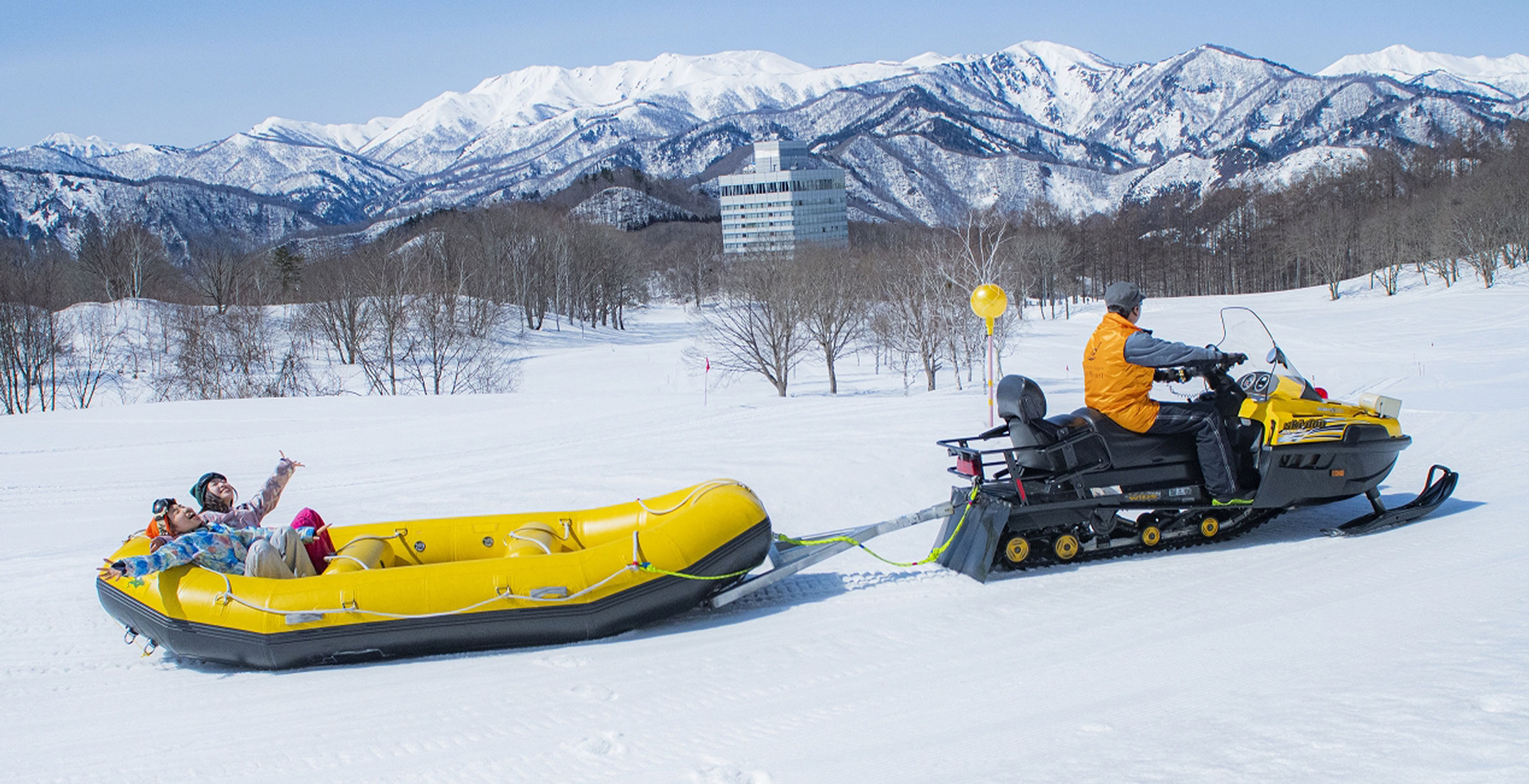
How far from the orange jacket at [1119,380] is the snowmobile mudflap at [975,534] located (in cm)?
107

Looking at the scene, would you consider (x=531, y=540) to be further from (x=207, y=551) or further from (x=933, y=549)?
(x=933, y=549)

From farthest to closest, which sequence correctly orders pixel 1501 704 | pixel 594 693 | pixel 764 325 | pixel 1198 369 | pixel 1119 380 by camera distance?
pixel 764 325 → pixel 1198 369 → pixel 1119 380 → pixel 594 693 → pixel 1501 704

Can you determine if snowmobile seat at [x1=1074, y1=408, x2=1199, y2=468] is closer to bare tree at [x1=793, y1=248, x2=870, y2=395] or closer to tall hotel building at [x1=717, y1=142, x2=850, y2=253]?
bare tree at [x1=793, y1=248, x2=870, y2=395]

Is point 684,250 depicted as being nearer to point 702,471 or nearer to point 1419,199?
point 1419,199

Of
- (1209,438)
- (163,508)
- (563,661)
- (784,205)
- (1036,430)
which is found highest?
(784,205)

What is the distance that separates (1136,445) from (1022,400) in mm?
903

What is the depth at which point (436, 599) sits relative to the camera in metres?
5.21

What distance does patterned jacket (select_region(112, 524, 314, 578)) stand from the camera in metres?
5.27

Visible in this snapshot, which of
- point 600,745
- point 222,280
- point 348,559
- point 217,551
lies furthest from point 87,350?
point 600,745

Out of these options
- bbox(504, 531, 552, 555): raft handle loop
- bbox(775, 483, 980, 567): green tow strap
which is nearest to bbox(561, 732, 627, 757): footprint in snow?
bbox(504, 531, 552, 555): raft handle loop

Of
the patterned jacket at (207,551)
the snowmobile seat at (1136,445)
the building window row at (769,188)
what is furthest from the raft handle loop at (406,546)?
the building window row at (769,188)

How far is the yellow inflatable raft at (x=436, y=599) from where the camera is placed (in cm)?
518

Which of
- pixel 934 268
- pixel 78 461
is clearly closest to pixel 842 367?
pixel 934 268

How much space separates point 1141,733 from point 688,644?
260 centimetres
